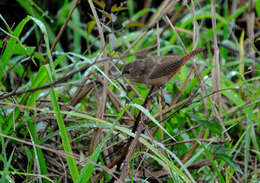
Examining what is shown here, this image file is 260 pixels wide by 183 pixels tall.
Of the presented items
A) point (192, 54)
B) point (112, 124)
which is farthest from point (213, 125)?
point (112, 124)

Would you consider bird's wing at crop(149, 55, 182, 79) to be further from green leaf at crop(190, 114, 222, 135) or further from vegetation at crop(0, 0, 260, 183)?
green leaf at crop(190, 114, 222, 135)

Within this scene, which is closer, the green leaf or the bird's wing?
the green leaf

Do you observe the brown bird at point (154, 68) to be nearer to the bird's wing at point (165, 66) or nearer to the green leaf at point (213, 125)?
the bird's wing at point (165, 66)

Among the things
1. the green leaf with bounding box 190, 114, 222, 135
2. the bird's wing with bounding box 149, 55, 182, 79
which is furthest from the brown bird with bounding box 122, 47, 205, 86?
the green leaf with bounding box 190, 114, 222, 135

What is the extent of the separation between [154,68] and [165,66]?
0.22ft

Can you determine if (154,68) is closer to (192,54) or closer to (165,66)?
(165,66)

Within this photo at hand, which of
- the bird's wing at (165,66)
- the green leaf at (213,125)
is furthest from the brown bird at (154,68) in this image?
the green leaf at (213,125)

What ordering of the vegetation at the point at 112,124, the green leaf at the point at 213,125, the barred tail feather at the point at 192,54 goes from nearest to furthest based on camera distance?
the vegetation at the point at 112,124 < the green leaf at the point at 213,125 < the barred tail feather at the point at 192,54

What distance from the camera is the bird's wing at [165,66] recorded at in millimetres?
2062

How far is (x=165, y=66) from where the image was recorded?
2.08 metres

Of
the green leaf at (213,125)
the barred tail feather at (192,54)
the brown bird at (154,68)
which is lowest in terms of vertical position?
the green leaf at (213,125)

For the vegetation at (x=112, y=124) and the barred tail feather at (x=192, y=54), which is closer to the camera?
the vegetation at (x=112, y=124)

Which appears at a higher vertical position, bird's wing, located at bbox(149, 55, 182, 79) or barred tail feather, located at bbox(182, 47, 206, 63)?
barred tail feather, located at bbox(182, 47, 206, 63)

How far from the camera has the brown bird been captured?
6.79 ft
